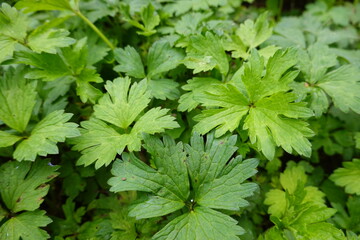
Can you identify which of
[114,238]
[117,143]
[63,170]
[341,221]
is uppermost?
[117,143]

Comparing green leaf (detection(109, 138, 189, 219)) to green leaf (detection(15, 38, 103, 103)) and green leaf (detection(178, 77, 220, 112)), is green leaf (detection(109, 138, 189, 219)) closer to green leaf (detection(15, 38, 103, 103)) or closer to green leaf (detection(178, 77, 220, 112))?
green leaf (detection(178, 77, 220, 112))

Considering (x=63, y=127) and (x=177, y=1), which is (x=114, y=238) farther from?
(x=177, y=1)

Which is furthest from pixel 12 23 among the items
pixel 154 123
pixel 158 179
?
pixel 158 179

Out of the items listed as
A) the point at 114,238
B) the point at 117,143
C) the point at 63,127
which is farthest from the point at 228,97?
the point at 114,238

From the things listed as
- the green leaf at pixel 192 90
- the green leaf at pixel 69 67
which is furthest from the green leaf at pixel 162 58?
the green leaf at pixel 69 67

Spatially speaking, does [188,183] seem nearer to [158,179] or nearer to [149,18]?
[158,179]

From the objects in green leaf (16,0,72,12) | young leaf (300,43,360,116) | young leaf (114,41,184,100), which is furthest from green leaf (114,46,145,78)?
young leaf (300,43,360,116)

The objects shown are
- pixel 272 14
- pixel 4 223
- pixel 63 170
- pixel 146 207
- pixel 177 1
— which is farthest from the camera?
pixel 272 14
